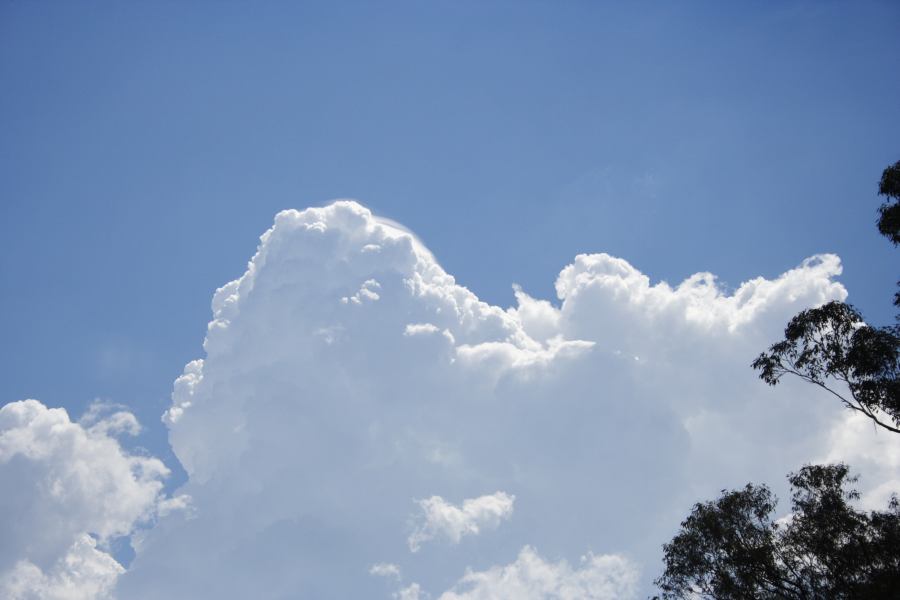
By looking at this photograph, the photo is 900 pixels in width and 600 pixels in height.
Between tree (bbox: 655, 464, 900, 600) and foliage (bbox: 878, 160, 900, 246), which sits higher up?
foliage (bbox: 878, 160, 900, 246)

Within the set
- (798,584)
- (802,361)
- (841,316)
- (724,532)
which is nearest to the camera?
(841,316)

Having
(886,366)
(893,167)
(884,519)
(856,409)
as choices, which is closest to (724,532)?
(884,519)

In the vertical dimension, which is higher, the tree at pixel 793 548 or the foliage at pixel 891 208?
the foliage at pixel 891 208

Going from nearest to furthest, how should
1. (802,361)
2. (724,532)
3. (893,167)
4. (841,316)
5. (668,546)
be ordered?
(893,167), (841,316), (802,361), (724,532), (668,546)

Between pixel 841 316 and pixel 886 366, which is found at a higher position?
pixel 841 316

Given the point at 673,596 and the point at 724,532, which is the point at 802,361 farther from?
the point at 673,596

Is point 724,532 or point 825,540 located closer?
point 825,540

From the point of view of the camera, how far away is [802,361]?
99.9 ft

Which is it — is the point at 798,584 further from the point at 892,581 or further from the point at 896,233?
the point at 896,233

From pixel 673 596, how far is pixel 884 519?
42.6 ft

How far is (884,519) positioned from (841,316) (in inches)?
457

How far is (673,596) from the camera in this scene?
3706 centimetres

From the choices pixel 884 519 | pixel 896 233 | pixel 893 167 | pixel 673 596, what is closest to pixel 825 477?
pixel 884 519

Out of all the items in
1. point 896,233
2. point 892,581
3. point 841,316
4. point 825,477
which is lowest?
point 892,581
